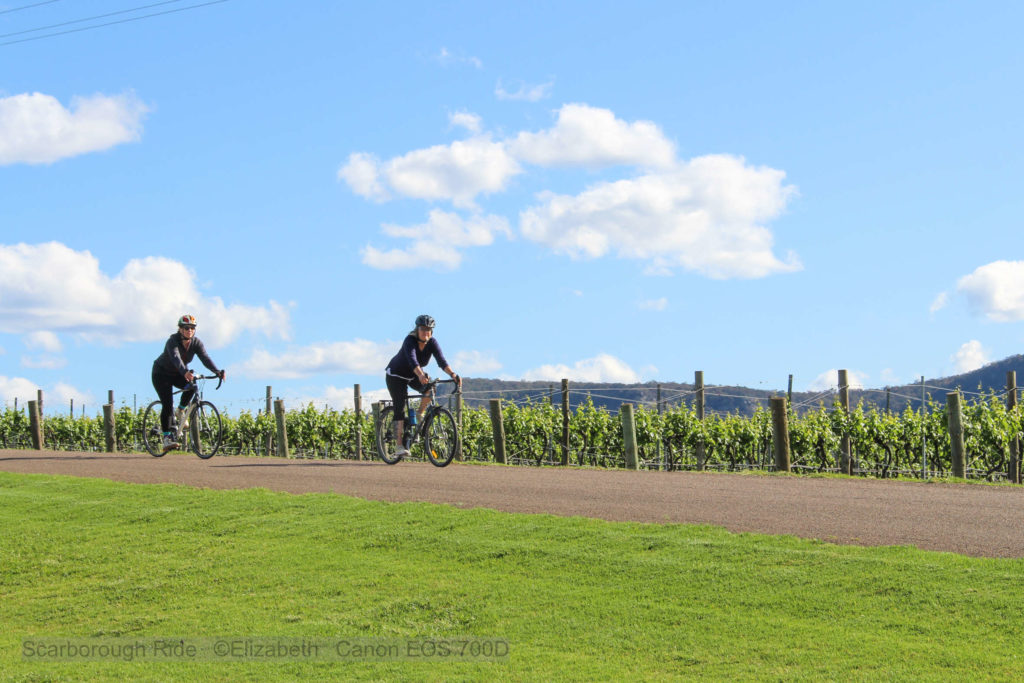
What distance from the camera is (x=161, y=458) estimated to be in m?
18.3

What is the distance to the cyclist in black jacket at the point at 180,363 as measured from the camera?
16312 millimetres

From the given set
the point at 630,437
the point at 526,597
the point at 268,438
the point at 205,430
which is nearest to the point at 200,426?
the point at 205,430

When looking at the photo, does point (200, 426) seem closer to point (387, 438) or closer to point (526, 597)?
point (387, 438)

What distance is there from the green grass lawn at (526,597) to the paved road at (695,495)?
2.29ft

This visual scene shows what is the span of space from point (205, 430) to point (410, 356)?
15.2 ft

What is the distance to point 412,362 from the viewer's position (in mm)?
14531

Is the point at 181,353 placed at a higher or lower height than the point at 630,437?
higher

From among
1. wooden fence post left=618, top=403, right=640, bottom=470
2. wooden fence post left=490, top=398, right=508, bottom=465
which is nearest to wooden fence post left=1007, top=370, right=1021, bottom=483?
wooden fence post left=618, top=403, right=640, bottom=470

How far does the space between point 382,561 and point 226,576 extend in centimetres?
135

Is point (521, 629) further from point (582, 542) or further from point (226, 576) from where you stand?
point (226, 576)

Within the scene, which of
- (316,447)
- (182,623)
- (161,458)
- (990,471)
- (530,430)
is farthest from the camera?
(316,447)

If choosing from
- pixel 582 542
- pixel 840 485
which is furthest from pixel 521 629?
pixel 840 485

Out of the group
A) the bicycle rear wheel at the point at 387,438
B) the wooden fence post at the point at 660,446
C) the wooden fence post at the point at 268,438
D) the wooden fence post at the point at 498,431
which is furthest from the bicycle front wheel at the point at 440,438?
the wooden fence post at the point at 268,438

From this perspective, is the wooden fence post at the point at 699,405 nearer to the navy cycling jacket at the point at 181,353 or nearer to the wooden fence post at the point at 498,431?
the wooden fence post at the point at 498,431
